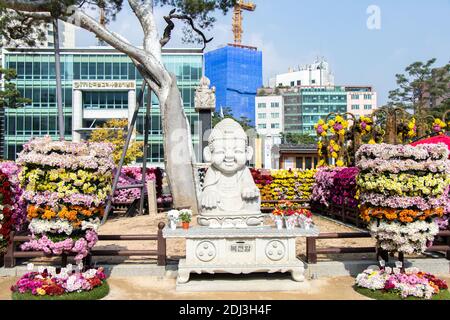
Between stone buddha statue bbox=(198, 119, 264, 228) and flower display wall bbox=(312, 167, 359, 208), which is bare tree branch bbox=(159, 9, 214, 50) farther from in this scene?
stone buddha statue bbox=(198, 119, 264, 228)

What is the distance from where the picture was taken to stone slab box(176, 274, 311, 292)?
747 centimetres

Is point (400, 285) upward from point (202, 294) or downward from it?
upward

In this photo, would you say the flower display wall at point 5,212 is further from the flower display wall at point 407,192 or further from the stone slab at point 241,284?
the flower display wall at point 407,192

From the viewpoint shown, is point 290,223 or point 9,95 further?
point 9,95

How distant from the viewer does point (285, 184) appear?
19.0 m

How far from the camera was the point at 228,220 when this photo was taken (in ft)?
26.7

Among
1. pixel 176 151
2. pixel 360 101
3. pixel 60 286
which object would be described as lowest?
pixel 60 286

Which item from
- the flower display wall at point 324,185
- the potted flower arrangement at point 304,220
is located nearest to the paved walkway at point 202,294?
the potted flower arrangement at point 304,220

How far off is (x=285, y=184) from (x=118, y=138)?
21349 millimetres

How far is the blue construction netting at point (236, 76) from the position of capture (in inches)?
3068

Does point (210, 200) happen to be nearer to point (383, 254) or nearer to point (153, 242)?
point (383, 254)

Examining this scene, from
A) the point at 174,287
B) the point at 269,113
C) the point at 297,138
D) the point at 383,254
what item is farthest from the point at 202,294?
the point at 269,113

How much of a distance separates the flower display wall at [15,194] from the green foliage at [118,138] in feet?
81.1

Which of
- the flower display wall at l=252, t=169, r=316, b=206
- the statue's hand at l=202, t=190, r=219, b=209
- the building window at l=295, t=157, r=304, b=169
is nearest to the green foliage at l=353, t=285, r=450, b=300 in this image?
the statue's hand at l=202, t=190, r=219, b=209
